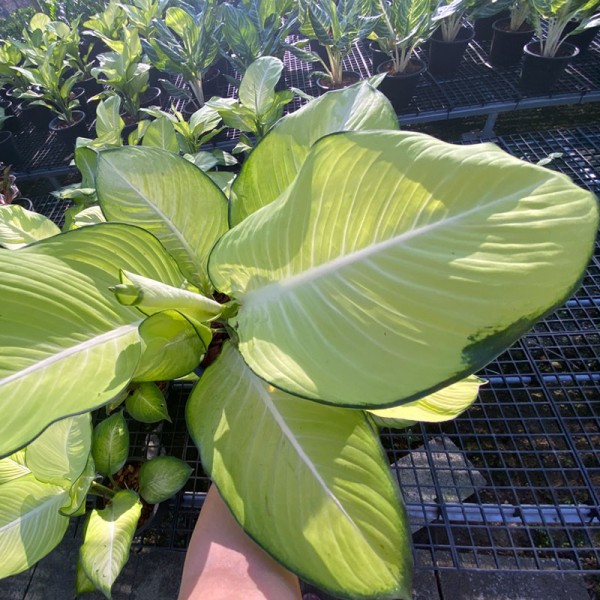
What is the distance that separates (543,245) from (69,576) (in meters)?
1.50

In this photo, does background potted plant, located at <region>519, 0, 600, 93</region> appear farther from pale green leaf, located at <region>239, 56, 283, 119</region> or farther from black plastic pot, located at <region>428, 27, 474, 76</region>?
pale green leaf, located at <region>239, 56, 283, 119</region>

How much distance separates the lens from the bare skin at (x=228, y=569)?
0.64 metres

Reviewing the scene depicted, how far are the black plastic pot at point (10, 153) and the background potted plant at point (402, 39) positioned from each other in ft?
6.48

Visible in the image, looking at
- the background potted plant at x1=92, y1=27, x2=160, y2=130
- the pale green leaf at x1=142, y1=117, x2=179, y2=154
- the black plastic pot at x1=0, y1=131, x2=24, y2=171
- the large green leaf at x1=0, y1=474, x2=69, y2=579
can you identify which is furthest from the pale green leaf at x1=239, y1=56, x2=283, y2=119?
the black plastic pot at x1=0, y1=131, x2=24, y2=171

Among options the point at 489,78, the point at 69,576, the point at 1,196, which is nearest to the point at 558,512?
the point at 69,576

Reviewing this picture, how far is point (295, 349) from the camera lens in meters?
0.48

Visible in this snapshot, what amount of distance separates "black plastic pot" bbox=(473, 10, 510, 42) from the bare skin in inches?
119

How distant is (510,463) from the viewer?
3.81ft

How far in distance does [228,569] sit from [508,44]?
8.86 feet

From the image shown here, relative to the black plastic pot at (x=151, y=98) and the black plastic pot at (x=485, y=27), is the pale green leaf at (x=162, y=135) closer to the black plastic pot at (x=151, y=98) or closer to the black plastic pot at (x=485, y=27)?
the black plastic pot at (x=151, y=98)

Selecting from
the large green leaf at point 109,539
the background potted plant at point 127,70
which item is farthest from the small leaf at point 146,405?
the background potted plant at point 127,70

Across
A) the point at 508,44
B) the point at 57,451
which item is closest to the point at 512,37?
the point at 508,44

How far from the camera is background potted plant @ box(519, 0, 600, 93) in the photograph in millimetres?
1896

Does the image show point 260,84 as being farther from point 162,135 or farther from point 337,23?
point 337,23
